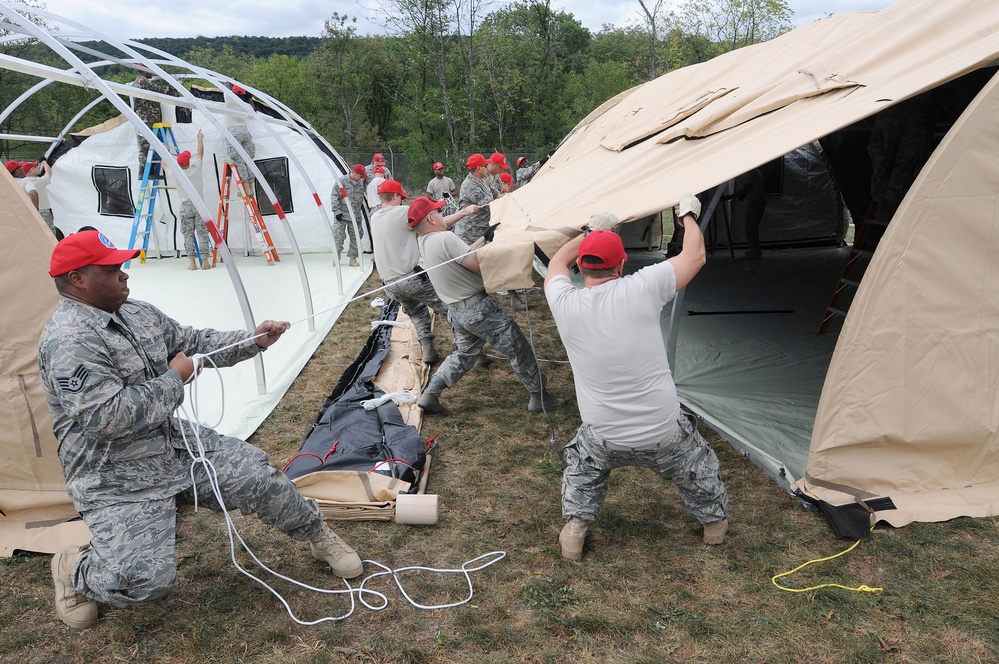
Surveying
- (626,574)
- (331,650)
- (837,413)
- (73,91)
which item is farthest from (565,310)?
(73,91)

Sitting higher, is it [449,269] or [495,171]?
[495,171]

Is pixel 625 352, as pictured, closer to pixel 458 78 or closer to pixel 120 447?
pixel 120 447

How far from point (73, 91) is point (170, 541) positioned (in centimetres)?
2692

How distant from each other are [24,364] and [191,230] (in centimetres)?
767

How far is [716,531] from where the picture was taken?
3.65 metres

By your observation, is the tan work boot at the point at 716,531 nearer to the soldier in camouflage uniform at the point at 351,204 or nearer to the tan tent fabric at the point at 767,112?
the tan tent fabric at the point at 767,112

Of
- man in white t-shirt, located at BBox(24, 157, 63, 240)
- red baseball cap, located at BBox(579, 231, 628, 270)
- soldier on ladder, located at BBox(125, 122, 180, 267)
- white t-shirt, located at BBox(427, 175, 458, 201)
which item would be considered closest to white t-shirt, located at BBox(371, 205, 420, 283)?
red baseball cap, located at BBox(579, 231, 628, 270)

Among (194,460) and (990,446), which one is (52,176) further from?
(990,446)

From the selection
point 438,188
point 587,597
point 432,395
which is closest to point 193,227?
point 438,188

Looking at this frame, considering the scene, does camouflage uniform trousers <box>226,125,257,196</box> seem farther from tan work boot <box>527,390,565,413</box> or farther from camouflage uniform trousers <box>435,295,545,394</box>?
tan work boot <box>527,390,565,413</box>

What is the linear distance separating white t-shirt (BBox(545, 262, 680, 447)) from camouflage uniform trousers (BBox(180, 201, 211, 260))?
9329mm

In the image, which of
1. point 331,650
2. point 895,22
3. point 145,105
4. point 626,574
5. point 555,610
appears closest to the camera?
point 331,650

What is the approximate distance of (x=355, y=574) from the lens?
3551mm

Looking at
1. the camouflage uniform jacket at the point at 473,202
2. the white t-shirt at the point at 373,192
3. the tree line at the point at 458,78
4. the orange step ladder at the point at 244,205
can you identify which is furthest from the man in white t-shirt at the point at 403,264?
the tree line at the point at 458,78
